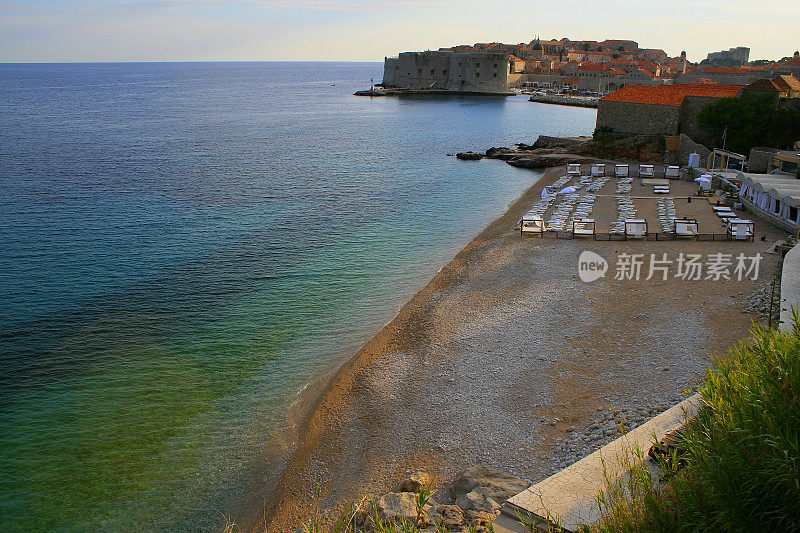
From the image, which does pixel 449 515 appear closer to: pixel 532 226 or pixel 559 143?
pixel 532 226

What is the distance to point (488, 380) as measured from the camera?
1311 cm

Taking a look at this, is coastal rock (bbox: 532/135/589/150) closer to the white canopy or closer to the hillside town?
the white canopy

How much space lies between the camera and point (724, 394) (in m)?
5.69

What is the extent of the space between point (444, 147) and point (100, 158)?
94.4ft

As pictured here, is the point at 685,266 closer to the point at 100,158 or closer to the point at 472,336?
the point at 472,336

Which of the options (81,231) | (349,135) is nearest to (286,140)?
(349,135)

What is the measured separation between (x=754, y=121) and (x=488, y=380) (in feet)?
103

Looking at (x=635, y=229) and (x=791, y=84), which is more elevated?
(x=791, y=84)

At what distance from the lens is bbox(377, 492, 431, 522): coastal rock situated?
27.7ft

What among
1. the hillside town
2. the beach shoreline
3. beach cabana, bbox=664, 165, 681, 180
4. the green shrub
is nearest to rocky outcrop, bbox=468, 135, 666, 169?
beach cabana, bbox=664, 165, 681, 180

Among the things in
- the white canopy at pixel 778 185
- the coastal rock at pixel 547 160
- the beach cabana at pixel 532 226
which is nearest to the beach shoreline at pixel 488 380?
the beach cabana at pixel 532 226

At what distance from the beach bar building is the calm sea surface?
11.2m

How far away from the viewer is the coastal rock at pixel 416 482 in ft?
32.2

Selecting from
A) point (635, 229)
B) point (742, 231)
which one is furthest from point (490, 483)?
point (742, 231)
